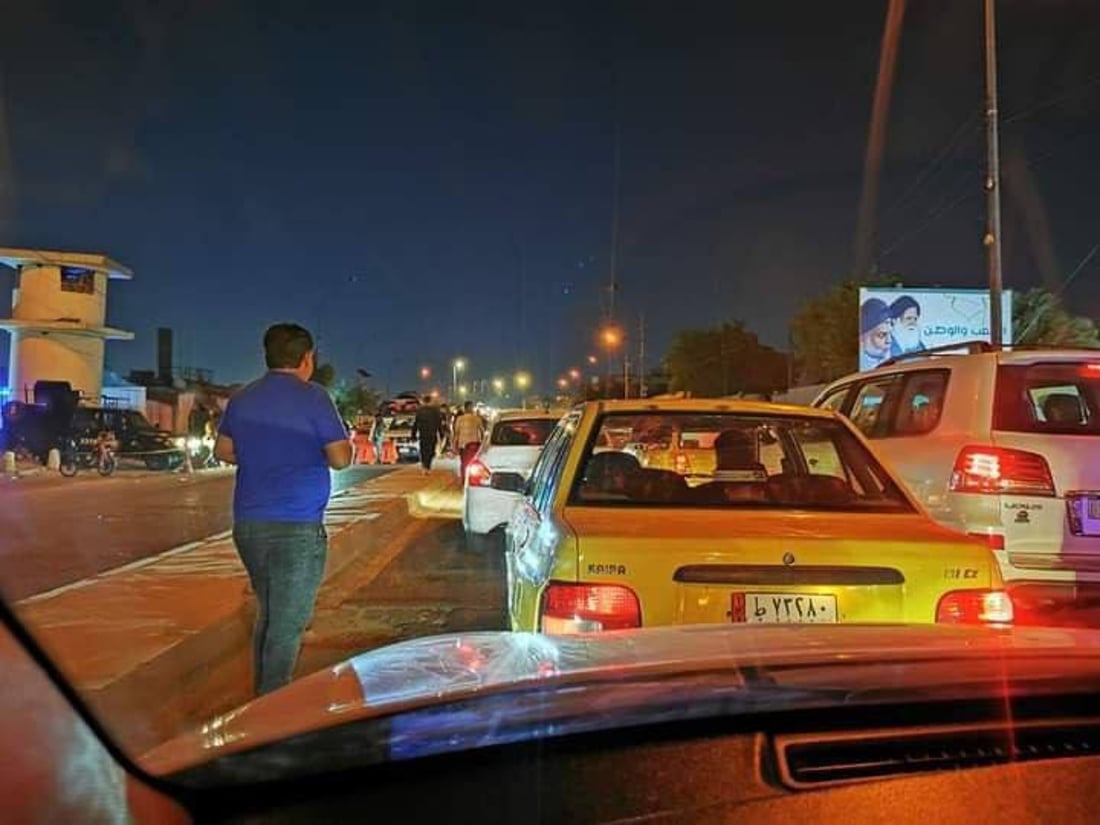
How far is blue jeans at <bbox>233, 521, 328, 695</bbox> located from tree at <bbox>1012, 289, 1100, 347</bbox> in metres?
41.3

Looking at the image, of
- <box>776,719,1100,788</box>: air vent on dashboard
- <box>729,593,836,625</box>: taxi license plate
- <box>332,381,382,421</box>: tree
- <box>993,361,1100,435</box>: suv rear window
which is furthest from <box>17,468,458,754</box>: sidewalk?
<box>332,381,382,421</box>: tree

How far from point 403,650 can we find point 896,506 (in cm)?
264

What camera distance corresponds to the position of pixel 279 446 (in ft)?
18.0

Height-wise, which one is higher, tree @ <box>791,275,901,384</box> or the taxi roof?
tree @ <box>791,275,901,384</box>

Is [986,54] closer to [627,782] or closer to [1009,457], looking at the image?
[1009,457]

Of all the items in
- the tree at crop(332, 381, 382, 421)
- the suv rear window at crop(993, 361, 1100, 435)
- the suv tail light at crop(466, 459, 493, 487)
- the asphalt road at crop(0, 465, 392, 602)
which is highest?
the tree at crop(332, 381, 382, 421)

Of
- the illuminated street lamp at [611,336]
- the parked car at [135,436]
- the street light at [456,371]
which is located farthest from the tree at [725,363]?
the parked car at [135,436]

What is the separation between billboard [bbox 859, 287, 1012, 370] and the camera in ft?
124

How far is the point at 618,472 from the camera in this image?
19.0 feet

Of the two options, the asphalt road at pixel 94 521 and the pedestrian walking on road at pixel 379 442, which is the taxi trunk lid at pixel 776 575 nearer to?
the asphalt road at pixel 94 521

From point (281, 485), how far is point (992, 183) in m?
18.3

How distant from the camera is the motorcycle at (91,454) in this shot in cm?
2822

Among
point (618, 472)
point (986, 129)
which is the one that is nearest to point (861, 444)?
point (618, 472)

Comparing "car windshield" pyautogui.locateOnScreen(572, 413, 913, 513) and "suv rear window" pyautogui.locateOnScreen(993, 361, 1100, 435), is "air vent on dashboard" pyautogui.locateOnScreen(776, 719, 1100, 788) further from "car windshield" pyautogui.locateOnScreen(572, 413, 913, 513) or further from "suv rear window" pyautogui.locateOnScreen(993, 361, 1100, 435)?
"suv rear window" pyautogui.locateOnScreen(993, 361, 1100, 435)
